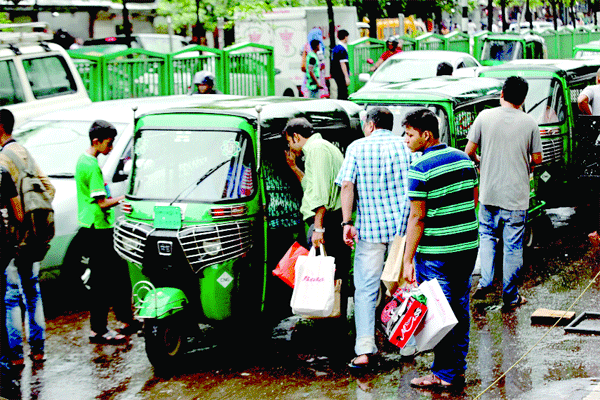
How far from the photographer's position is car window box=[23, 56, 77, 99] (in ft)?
36.7

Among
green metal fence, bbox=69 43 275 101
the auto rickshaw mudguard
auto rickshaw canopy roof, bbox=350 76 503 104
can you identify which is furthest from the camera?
green metal fence, bbox=69 43 275 101

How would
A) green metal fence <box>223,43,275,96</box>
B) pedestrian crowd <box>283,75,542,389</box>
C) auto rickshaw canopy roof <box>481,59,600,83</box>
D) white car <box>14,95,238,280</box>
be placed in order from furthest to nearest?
green metal fence <box>223,43,275,96</box>, auto rickshaw canopy roof <box>481,59,600,83</box>, white car <box>14,95,238,280</box>, pedestrian crowd <box>283,75,542,389</box>

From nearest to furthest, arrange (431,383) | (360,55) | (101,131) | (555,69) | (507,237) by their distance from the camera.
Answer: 1. (431,383)
2. (101,131)
3. (507,237)
4. (555,69)
5. (360,55)

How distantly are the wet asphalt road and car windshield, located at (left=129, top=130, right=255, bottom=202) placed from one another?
1321 mm

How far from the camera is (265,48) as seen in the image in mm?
16547

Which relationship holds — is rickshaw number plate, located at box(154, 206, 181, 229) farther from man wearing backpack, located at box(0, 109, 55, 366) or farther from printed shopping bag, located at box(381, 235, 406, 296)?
printed shopping bag, located at box(381, 235, 406, 296)

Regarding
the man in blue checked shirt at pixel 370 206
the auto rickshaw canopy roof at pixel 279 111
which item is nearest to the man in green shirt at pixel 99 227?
the auto rickshaw canopy roof at pixel 279 111

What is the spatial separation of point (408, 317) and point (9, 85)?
290 inches

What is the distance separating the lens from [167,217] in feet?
20.8

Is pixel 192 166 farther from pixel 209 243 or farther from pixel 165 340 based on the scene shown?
pixel 165 340

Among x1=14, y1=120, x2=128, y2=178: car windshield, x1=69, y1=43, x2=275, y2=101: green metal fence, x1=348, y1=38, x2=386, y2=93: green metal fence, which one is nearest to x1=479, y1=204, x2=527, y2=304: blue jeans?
x1=14, y1=120, x2=128, y2=178: car windshield

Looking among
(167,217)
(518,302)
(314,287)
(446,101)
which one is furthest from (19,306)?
(446,101)

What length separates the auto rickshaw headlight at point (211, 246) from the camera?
245 inches

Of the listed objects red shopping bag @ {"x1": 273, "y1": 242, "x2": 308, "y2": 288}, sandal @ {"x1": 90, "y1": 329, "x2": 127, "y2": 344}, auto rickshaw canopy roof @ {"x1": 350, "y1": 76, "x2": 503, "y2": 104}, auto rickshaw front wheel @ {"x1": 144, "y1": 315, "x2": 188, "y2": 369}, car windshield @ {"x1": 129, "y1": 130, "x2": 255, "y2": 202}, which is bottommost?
sandal @ {"x1": 90, "y1": 329, "x2": 127, "y2": 344}
